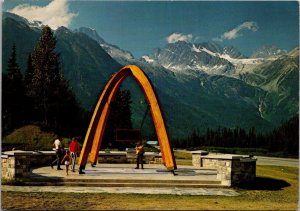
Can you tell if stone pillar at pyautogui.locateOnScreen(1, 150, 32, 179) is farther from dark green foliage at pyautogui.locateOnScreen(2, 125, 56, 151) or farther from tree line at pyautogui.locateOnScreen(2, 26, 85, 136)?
tree line at pyautogui.locateOnScreen(2, 26, 85, 136)

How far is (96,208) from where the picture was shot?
49.8 feet

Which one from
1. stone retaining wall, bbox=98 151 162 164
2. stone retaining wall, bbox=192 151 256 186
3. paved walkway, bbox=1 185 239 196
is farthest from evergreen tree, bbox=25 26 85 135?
stone retaining wall, bbox=192 151 256 186

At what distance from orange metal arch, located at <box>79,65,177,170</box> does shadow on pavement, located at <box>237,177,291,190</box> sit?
3977mm

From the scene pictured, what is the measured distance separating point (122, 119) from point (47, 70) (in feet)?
36.5

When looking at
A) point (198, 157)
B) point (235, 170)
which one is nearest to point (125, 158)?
point (198, 157)

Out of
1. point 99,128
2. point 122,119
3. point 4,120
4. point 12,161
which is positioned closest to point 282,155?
point 122,119

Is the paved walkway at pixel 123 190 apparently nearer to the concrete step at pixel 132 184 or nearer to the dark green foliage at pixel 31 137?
the concrete step at pixel 132 184

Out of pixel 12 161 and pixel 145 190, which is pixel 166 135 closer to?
pixel 145 190

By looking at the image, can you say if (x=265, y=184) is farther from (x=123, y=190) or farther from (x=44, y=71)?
(x=44, y=71)

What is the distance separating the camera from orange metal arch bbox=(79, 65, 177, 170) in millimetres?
23266

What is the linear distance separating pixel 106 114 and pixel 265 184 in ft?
32.8

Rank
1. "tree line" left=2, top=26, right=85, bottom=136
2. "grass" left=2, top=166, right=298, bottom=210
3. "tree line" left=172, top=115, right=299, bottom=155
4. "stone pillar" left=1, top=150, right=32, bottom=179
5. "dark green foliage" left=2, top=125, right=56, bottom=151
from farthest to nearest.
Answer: "tree line" left=172, top=115, right=299, bottom=155
"tree line" left=2, top=26, right=85, bottom=136
"dark green foliage" left=2, top=125, right=56, bottom=151
"stone pillar" left=1, top=150, right=32, bottom=179
"grass" left=2, top=166, right=298, bottom=210

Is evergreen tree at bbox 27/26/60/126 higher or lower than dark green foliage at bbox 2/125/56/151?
higher

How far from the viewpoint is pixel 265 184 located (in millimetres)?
23250
